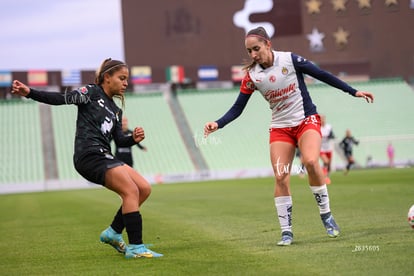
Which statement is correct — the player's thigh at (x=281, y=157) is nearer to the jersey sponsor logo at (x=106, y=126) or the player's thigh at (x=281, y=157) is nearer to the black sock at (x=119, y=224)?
the black sock at (x=119, y=224)

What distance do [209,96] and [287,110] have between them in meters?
39.5

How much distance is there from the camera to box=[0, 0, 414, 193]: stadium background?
38688 mm

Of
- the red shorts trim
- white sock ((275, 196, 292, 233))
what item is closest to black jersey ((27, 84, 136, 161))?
the red shorts trim

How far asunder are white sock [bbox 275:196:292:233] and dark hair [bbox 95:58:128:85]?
7.69 feet

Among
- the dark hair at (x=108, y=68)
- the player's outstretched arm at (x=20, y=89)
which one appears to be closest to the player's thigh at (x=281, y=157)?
the dark hair at (x=108, y=68)

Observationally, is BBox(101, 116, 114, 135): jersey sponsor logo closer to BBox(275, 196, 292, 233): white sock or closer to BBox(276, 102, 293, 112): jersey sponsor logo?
BBox(276, 102, 293, 112): jersey sponsor logo

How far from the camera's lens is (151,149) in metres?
41.1

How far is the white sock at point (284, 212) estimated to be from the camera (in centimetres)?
785

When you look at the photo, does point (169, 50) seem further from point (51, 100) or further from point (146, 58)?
point (51, 100)

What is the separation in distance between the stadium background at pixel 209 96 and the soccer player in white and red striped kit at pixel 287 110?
28.4 meters

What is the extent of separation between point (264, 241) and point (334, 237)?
2.57 feet

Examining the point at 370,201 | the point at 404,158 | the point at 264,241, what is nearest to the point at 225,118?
the point at 264,241

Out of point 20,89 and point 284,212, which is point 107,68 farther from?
point 284,212

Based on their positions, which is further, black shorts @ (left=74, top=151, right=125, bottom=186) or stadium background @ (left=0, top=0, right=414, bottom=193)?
stadium background @ (left=0, top=0, right=414, bottom=193)
